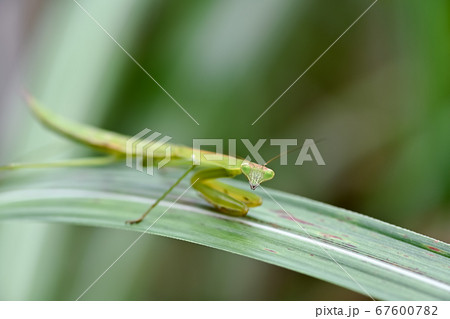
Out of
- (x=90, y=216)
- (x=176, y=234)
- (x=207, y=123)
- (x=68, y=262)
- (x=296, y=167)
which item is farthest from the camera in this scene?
(x=296, y=167)

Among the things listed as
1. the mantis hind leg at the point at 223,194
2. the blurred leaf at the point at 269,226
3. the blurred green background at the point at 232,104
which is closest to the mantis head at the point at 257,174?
the mantis hind leg at the point at 223,194

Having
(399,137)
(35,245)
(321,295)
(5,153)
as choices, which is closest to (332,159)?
(399,137)

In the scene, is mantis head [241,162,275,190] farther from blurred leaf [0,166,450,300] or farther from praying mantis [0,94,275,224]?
blurred leaf [0,166,450,300]

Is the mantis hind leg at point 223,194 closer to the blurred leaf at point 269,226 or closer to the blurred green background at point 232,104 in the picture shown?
the blurred leaf at point 269,226

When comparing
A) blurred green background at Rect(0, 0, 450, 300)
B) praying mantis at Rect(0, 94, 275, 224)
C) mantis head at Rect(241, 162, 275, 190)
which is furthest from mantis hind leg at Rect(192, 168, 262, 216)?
blurred green background at Rect(0, 0, 450, 300)

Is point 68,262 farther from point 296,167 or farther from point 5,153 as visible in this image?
point 296,167

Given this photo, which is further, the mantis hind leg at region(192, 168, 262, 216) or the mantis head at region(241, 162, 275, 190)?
the mantis hind leg at region(192, 168, 262, 216)
